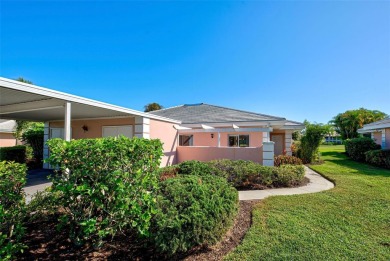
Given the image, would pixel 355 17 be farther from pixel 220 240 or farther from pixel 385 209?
pixel 220 240

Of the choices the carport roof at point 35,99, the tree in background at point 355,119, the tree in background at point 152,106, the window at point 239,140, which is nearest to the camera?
the carport roof at point 35,99

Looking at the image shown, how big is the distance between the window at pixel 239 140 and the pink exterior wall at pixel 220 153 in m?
3.69

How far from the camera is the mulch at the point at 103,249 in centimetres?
322

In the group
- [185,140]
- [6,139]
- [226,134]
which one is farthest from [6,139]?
[226,134]

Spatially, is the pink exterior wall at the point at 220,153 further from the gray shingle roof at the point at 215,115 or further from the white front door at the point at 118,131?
the white front door at the point at 118,131

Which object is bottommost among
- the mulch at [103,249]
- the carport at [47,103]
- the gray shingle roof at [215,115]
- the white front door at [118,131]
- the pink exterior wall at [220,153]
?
the mulch at [103,249]

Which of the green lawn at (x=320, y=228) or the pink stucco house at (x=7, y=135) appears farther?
the pink stucco house at (x=7, y=135)

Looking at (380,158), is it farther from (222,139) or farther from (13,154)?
(13,154)

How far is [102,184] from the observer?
9.61 ft

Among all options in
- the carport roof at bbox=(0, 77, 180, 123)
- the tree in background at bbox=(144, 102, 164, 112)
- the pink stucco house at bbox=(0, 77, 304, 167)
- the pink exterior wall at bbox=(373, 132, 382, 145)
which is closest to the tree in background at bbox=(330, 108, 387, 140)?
the pink exterior wall at bbox=(373, 132, 382, 145)

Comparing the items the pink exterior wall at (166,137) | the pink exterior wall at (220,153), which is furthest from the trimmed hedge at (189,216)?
the pink exterior wall at (220,153)

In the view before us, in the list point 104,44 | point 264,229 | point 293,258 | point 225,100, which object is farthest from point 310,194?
point 225,100

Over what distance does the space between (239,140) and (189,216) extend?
11.7 meters

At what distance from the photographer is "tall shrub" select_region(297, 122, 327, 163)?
46.2 ft
